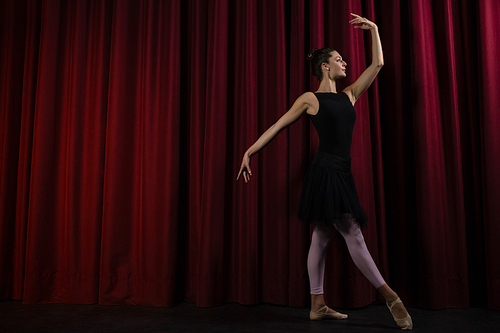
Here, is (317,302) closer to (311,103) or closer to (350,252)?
(350,252)

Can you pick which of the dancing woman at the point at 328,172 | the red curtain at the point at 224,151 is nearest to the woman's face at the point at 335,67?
the dancing woman at the point at 328,172

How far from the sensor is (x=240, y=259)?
2.37 meters

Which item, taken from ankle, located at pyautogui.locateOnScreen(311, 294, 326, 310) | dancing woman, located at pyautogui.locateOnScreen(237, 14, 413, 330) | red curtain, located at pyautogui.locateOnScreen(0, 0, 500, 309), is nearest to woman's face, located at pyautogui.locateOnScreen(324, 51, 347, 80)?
dancing woman, located at pyautogui.locateOnScreen(237, 14, 413, 330)

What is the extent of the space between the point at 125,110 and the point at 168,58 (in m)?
0.47

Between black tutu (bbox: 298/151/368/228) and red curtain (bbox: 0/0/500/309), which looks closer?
black tutu (bbox: 298/151/368/228)

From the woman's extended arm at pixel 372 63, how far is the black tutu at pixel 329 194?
41 centimetres

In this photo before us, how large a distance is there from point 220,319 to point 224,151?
103cm

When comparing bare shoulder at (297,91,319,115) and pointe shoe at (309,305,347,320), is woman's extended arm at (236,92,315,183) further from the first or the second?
pointe shoe at (309,305,347,320)

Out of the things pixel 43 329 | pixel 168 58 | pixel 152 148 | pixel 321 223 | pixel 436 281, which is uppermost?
pixel 168 58

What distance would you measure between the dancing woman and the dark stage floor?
0.54ft

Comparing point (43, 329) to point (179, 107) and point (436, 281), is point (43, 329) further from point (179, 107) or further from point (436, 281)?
point (436, 281)

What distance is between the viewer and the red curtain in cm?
229

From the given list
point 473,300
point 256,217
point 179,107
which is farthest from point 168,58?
point 473,300

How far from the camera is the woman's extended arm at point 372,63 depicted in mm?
2055
